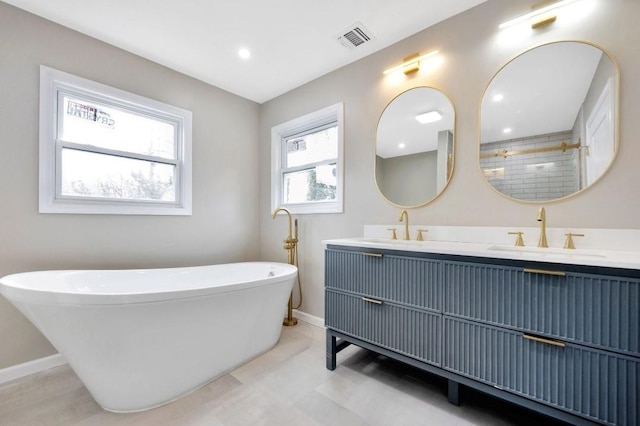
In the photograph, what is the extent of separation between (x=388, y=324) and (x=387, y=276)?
1.00 ft

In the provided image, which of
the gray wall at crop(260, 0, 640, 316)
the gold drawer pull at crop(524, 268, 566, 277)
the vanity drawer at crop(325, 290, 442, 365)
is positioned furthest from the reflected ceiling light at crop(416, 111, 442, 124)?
the vanity drawer at crop(325, 290, 442, 365)

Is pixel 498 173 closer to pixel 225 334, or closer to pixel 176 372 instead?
pixel 225 334

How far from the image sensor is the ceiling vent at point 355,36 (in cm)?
204

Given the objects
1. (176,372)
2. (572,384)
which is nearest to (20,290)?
(176,372)

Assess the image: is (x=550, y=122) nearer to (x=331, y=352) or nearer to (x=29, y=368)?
(x=331, y=352)

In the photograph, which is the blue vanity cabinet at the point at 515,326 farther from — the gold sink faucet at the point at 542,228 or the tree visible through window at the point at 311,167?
the tree visible through window at the point at 311,167

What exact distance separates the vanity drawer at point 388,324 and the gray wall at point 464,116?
74cm

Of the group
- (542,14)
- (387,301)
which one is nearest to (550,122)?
(542,14)

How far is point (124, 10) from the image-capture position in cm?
188

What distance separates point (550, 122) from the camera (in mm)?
1589

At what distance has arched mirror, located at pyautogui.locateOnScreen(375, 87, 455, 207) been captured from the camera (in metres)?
1.97

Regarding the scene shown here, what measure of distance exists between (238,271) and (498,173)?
7.78 feet

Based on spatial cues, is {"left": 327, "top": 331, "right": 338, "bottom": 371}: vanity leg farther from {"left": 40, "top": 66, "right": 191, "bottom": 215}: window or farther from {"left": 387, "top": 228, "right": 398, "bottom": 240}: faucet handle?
{"left": 40, "top": 66, "right": 191, "bottom": 215}: window

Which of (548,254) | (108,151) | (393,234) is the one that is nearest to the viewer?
(548,254)
